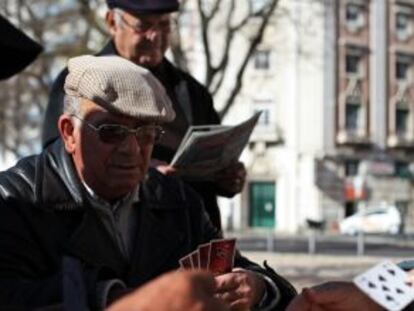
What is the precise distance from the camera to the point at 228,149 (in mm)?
3408

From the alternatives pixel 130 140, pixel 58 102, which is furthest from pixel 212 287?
pixel 58 102

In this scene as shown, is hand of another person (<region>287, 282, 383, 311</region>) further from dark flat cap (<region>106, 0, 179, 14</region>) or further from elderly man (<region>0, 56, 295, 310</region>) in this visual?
dark flat cap (<region>106, 0, 179, 14</region>)

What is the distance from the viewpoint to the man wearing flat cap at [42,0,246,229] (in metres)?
3.58

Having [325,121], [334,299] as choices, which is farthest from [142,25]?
[325,121]

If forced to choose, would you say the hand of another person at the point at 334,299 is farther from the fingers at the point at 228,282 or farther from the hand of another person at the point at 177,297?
the hand of another person at the point at 177,297

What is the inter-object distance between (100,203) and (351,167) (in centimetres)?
4096

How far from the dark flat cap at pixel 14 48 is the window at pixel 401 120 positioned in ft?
138

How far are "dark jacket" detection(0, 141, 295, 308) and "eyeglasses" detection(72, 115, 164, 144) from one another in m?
0.13

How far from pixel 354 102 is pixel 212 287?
41877 millimetres

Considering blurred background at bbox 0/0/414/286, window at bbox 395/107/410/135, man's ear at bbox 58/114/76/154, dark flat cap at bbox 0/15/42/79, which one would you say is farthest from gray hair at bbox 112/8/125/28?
window at bbox 395/107/410/135

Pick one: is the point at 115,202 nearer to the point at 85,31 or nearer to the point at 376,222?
the point at 85,31

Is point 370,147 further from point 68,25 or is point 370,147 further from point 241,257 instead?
point 241,257

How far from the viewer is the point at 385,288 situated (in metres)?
1.79

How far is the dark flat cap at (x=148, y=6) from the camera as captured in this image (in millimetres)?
3514
